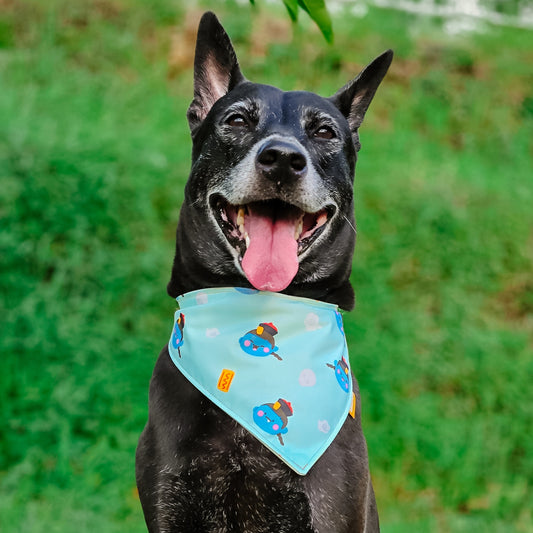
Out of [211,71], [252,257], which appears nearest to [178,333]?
[252,257]

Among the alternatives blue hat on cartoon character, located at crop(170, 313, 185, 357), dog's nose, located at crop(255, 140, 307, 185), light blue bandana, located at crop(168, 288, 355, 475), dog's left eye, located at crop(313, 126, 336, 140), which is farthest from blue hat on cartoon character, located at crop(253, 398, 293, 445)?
dog's left eye, located at crop(313, 126, 336, 140)

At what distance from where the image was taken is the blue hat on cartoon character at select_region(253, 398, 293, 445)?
2.40 metres

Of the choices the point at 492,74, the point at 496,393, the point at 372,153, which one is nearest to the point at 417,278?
the point at 496,393

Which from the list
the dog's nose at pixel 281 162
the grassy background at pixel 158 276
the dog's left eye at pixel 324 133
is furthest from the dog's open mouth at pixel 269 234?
the grassy background at pixel 158 276

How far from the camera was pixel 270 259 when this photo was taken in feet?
7.80

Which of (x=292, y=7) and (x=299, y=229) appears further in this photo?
(x=299, y=229)

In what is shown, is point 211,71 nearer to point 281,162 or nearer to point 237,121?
point 237,121

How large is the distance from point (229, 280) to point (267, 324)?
21 centimetres

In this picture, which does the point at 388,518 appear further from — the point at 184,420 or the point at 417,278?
the point at 184,420

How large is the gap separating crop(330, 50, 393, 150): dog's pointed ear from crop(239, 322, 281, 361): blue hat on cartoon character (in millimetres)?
790

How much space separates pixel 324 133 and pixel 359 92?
11.5 inches

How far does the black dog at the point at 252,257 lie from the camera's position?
2332mm

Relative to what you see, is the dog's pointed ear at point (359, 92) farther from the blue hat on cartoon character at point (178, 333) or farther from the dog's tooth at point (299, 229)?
the blue hat on cartoon character at point (178, 333)

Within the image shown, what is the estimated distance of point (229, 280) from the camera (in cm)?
266
